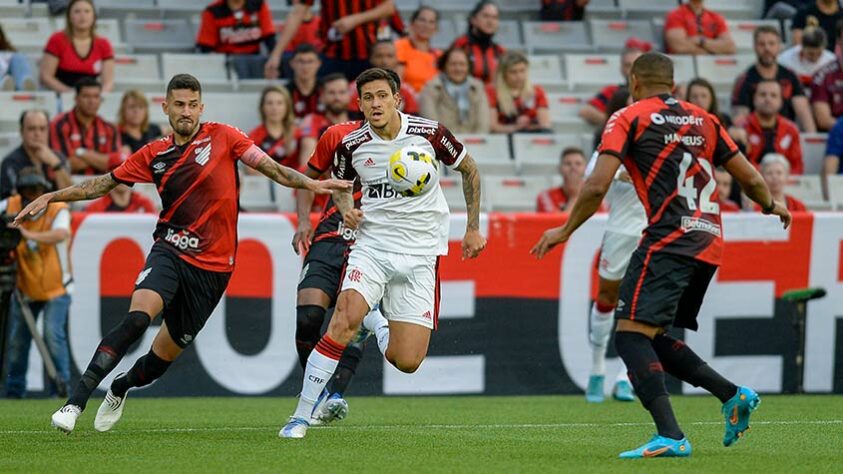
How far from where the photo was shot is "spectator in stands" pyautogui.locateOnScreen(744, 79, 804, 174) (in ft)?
50.9

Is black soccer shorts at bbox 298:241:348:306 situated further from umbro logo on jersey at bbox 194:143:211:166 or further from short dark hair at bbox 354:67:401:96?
short dark hair at bbox 354:67:401:96

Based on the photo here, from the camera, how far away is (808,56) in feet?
56.2

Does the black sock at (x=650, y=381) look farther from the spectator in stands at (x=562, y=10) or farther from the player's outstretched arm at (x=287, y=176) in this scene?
the spectator in stands at (x=562, y=10)

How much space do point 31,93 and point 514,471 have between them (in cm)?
946

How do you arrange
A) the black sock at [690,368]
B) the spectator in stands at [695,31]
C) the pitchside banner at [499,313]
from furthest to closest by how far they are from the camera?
the spectator in stands at [695,31], the pitchside banner at [499,313], the black sock at [690,368]

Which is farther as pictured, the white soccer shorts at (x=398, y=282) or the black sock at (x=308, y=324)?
the black sock at (x=308, y=324)

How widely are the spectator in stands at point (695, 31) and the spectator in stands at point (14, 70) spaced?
24.4 ft

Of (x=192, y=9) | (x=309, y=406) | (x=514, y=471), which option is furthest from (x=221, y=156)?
(x=192, y=9)

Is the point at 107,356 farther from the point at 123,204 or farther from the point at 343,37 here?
the point at 343,37

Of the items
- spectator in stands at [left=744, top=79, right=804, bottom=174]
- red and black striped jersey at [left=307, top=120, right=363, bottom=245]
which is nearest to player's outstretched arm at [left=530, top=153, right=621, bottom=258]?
red and black striped jersey at [left=307, top=120, right=363, bottom=245]

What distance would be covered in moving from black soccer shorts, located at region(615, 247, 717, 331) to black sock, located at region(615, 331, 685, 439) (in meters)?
0.13

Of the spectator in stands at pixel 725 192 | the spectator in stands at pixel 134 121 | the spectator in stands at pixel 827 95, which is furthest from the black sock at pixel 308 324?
the spectator in stands at pixel 827 95

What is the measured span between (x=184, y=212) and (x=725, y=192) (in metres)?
6.84

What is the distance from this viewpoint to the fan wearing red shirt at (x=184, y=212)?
29.6 feet
